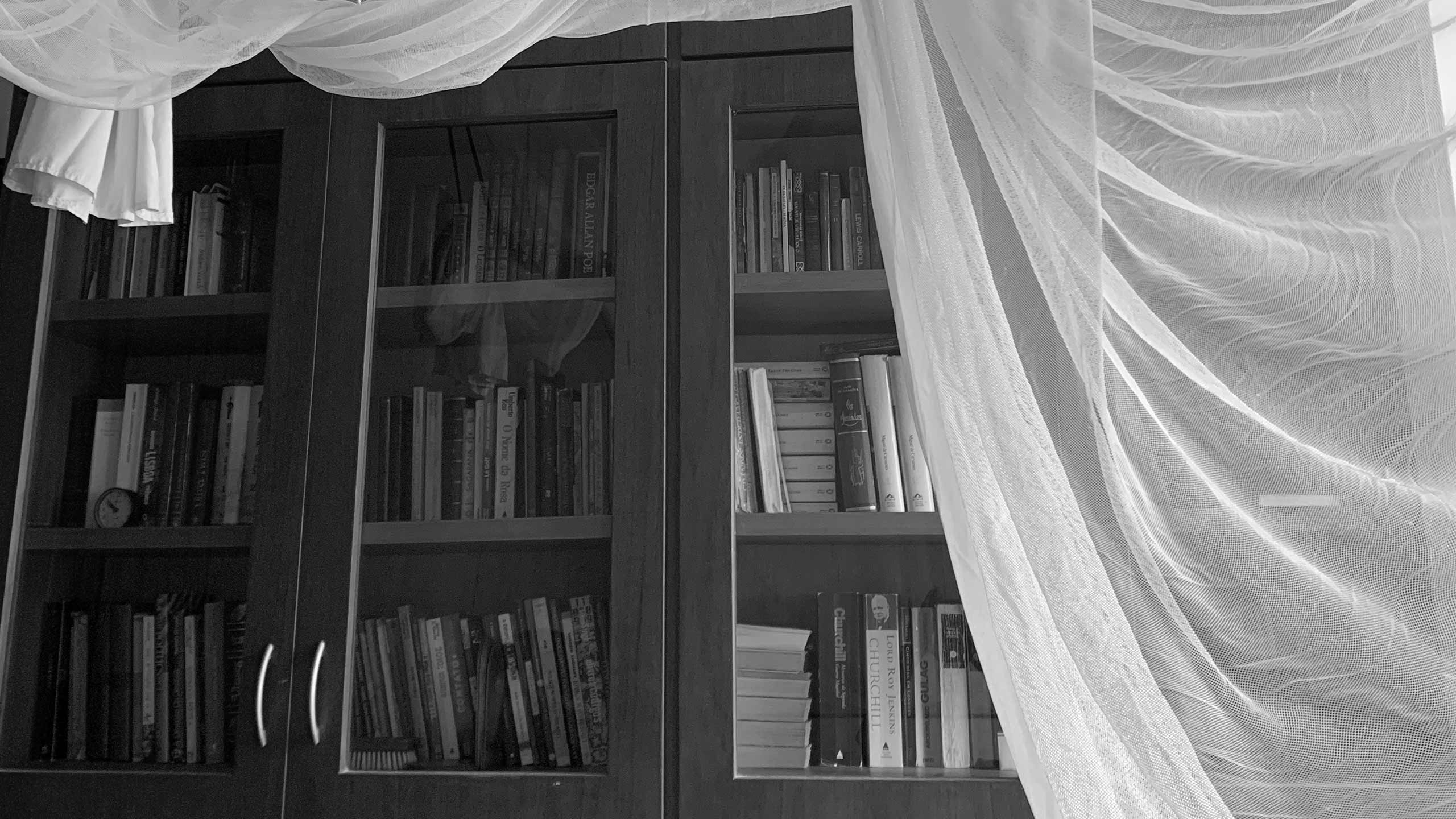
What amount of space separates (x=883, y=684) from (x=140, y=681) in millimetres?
962

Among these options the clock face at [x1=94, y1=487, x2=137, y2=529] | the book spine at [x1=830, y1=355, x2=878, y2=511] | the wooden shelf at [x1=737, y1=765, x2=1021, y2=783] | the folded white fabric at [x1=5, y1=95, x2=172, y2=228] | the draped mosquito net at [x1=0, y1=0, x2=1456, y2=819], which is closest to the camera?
the draped mosquito net at [x1=0, y1=0, x2=1456, y2=819]

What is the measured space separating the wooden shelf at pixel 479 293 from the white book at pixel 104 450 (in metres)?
0.40

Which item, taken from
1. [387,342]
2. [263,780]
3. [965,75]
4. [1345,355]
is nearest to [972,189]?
[965,75]

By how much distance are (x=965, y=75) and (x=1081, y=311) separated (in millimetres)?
181

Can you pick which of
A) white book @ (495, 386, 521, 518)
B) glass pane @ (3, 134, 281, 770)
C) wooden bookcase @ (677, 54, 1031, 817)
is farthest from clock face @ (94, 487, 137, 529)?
wooden bookcase @ (677, 54, 1031, 817)

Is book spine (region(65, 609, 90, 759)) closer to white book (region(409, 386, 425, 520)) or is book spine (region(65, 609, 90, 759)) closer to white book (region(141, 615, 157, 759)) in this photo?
A: white book (region(141, 615, 157, 759))

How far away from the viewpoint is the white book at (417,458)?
1.44m

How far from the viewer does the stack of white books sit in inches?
52.2

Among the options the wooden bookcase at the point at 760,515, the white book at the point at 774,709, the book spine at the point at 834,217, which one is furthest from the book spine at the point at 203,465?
the book spine at the point at 834,217

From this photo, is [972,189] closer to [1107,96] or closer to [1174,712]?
[1107,96]

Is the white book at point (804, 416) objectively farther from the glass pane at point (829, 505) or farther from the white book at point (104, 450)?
the white book at point (104, 450)

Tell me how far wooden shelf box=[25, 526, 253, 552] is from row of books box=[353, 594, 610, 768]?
0.25m

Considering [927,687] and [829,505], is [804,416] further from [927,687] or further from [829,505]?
[927,687]

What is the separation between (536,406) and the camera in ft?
4.74
